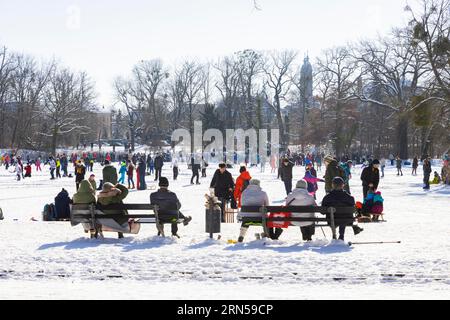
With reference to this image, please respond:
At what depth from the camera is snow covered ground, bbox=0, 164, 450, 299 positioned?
7.46 m

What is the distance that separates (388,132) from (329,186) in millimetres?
53265

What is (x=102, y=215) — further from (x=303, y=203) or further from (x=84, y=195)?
(x=303, y=203)

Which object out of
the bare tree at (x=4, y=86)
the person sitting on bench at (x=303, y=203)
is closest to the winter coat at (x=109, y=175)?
the person sitting on bench at (x=303, y=203)

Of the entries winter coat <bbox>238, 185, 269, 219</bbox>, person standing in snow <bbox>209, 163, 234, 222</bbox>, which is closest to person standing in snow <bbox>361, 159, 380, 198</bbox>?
person standing in snow <bbox>209, 163, 234, 222</bbox>

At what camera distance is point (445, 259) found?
30.4 ft

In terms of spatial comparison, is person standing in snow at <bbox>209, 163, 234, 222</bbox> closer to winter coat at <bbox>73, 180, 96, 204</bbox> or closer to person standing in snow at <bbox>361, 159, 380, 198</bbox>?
winter coat at <bbox>73, 180, 96, 204</bbox>

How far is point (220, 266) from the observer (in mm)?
8930

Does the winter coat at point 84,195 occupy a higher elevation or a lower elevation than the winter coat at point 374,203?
higher

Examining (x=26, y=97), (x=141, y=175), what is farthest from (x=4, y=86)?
(x=141, y=175)

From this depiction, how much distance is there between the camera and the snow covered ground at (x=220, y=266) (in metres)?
7.46

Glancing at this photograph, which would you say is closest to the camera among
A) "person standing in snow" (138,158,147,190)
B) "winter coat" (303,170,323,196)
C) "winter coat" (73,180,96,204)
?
"winter coat" (73,180,96,204)

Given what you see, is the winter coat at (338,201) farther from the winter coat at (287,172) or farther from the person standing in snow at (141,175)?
the person standing in snow at (141,175)
